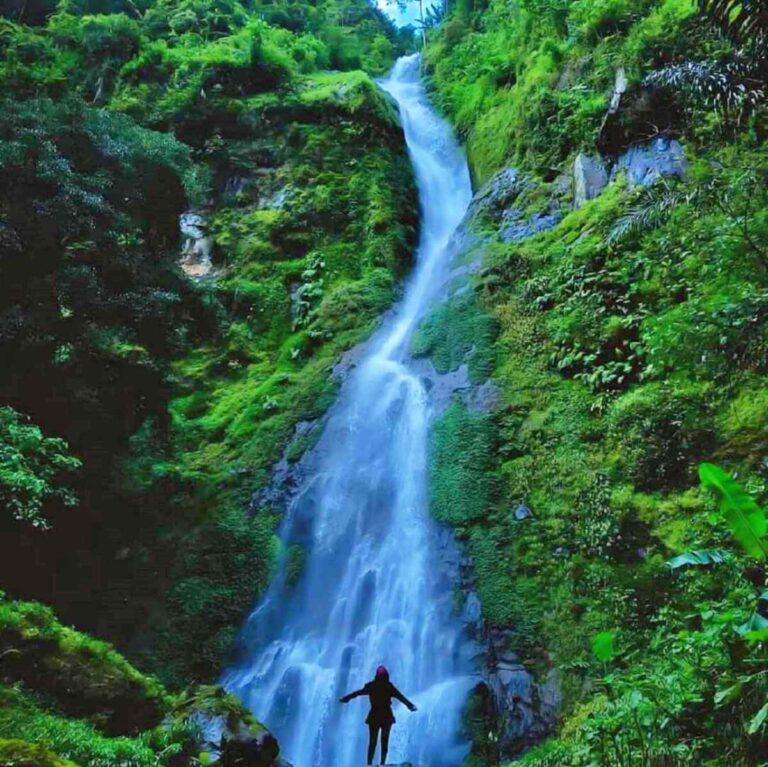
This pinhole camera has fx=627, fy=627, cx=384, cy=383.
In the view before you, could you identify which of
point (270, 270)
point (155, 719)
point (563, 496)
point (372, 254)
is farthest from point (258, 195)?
point (155, 719)

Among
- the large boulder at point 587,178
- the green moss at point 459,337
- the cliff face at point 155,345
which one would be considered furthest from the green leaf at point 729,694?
the large boulder at point 587,178

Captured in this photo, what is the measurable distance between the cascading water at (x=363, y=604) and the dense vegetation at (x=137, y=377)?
76 cm

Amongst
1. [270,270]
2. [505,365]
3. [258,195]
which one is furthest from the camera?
[258,195]

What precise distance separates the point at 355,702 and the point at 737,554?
5.26 meters

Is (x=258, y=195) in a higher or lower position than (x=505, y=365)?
higher

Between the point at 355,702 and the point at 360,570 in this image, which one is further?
the point at 360,570

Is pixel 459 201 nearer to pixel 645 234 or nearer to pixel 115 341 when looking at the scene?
pixel 645 234

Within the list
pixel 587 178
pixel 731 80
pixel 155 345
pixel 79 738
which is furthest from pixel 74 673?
pixel 587 178

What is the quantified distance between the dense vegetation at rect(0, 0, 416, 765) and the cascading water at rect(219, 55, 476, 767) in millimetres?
764

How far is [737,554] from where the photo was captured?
6.47 m

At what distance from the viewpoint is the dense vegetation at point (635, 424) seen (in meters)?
4.71

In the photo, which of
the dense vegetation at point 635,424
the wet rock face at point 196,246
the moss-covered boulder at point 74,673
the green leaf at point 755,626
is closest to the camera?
the green leaf at point 755,626

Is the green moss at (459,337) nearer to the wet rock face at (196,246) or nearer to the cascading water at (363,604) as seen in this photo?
the cascading water at (363,604)

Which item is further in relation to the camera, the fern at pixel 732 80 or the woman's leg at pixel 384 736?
the fern at pixel 732 80
